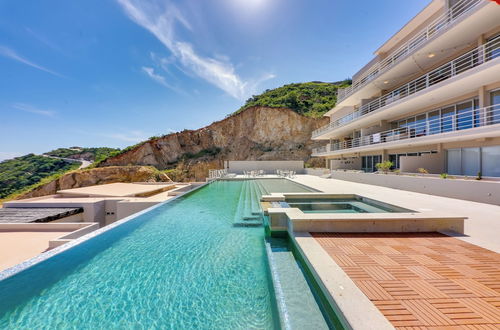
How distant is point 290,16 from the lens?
1427 cm

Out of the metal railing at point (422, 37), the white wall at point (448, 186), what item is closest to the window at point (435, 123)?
the white wall at point (448, 186)

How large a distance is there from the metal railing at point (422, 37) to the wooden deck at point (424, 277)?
11.0 meters

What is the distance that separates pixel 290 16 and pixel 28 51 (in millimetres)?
24167

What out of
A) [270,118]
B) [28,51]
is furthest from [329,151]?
[28,51]

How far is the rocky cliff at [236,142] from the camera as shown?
30969mm

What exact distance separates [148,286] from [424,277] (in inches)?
142

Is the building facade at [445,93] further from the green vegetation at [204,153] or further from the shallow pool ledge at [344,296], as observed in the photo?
the green vegetation at [204,153]

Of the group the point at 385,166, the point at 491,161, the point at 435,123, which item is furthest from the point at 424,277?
the point at 435,123

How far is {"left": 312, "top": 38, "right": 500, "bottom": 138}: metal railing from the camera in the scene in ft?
27.3

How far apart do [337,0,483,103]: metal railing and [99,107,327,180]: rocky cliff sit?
11.6 meters

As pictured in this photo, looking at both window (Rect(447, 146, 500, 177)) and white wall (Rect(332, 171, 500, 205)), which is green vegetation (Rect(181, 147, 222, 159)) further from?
window (Rect(447, 146, 500, 177))

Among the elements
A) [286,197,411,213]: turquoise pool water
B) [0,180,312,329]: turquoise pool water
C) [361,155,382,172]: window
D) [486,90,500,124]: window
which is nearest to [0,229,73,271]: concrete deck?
[0,180,312,329]: turquoise pool water

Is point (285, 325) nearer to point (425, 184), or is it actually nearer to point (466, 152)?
point (425, 184)

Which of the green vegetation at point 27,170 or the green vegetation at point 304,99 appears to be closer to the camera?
the green vegetation at point 27,170
